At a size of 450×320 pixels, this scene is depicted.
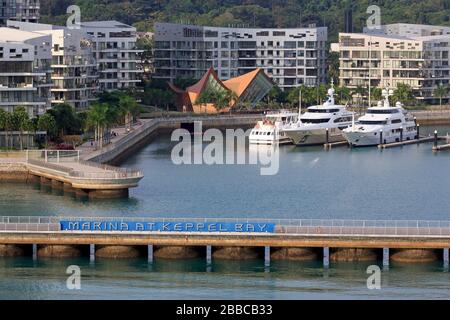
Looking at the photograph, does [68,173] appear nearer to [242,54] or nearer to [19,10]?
[19,10]

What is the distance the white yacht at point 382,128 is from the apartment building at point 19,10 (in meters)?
26.6

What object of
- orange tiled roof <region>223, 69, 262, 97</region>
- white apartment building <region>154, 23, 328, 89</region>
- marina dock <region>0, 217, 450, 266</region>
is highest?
white apartment building <region>154, 23, 328, 89</region>

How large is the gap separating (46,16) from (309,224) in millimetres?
91665

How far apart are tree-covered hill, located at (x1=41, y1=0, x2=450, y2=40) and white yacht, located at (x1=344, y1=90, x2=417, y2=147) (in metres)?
49.5

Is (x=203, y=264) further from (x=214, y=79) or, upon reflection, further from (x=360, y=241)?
(x=214, y=79)

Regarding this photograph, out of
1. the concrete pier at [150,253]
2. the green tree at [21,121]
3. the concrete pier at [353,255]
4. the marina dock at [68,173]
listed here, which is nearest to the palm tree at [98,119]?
the green tree at [21,121]

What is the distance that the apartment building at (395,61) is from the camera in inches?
4481

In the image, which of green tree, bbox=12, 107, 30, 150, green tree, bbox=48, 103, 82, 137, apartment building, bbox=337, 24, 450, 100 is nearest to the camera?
green tree, bbox=12, 107, 30, 150

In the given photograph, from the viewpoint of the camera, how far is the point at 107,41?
346 ft

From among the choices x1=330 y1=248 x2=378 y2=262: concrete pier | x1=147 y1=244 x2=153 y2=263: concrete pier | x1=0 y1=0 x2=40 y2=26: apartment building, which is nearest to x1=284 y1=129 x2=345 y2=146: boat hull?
x1=0 y1=0 x2=40 y2=26: apartment building

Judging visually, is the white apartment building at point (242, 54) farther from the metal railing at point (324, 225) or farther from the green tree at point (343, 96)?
the metal railing at point (324, 225)

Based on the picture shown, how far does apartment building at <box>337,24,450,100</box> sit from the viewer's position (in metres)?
114

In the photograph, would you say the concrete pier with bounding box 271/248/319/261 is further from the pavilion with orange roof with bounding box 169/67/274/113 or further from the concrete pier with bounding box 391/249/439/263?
the pavilion with orange roof with bounding box 169/67/274/113
